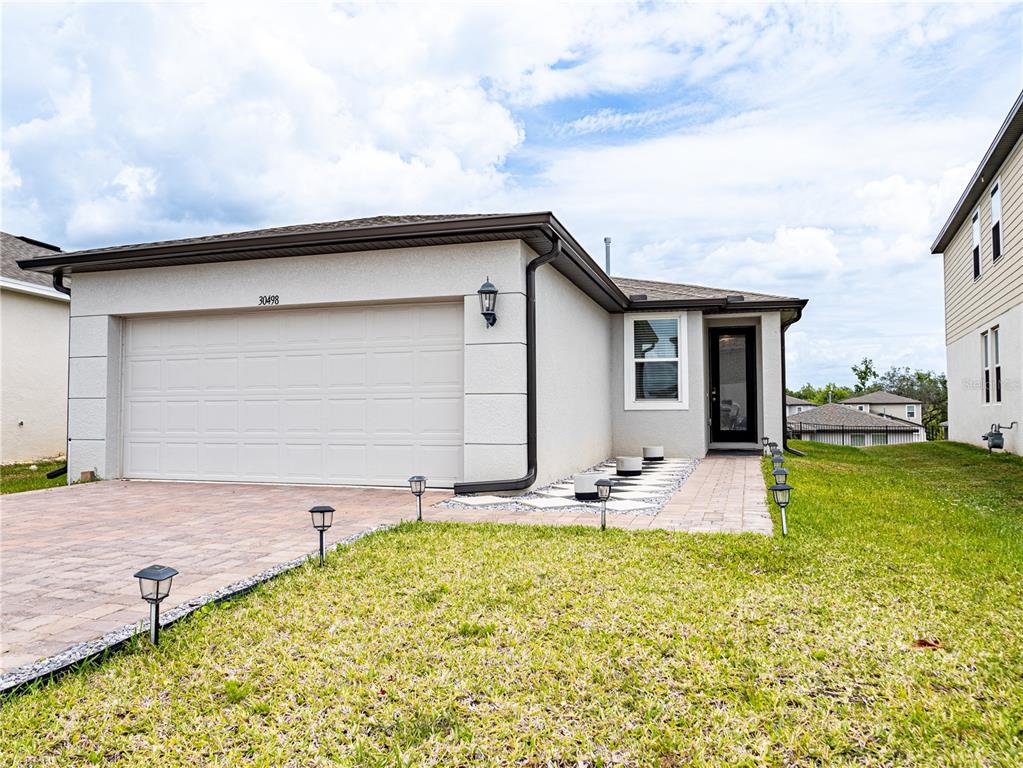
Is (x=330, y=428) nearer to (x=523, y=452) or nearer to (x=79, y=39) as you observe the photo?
(x=523, y=452)

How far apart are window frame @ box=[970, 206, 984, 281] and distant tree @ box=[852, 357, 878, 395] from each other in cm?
5982

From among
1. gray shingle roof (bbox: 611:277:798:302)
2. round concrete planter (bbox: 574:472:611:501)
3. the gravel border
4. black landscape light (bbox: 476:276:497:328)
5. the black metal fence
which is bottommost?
the black metal fence

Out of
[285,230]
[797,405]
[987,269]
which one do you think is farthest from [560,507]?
[797,405]

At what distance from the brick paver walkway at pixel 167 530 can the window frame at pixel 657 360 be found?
316 cm

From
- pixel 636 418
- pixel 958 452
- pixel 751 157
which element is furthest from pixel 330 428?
pixel 958 452

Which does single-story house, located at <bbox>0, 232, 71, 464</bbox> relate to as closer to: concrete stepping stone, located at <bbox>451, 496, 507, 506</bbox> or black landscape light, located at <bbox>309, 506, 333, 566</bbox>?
concrete stepping stone, located at <bbox>451, 496, 507, 506</bbox>

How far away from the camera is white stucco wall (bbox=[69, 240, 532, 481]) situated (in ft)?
24.2

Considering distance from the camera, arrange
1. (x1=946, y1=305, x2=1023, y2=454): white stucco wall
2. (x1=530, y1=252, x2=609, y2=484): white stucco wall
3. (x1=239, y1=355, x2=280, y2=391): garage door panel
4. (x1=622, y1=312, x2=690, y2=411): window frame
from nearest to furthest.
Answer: (x1=530, y1=252, x2=609, y2=484): white stucco wall → (x1=239, y1=355, x2=280, y2=391): garage door panel → (x1=946, y1=305, x2=1023, y2=454): white stucco wall → (x1=622, y1=312, x2=690, y2=411): window frame

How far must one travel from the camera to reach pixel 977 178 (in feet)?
43.2

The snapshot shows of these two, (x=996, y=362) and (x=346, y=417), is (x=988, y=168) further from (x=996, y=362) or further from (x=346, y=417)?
(x=346, y=417)

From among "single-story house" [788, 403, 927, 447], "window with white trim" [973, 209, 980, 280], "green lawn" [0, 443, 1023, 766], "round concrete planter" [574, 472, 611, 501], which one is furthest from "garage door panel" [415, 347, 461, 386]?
"single-story house" [788, 403, 927, 447]

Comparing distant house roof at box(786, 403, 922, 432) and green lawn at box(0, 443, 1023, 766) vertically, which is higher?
distant house roof at box(786, 403, 922, 432)

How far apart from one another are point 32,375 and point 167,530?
32.3 ft

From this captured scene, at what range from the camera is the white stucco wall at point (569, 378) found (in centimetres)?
809
